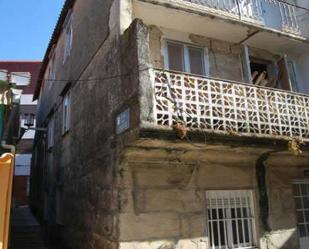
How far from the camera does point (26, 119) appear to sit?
1400cm

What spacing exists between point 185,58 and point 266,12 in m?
3.36

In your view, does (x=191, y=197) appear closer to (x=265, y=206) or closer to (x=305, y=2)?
(x=265, y=206)

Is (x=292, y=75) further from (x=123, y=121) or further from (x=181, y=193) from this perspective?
(x=123, y=121)

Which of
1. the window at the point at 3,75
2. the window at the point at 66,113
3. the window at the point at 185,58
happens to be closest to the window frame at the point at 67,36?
the window at the point at 66,113

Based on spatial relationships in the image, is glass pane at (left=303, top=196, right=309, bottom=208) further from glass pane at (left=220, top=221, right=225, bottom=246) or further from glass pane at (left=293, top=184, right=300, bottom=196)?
glass pane at (left=220, top=221, right=225, bottom=246)

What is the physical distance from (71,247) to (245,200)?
5246 millimetres

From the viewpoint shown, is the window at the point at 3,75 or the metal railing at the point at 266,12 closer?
the window at the point at 3,75

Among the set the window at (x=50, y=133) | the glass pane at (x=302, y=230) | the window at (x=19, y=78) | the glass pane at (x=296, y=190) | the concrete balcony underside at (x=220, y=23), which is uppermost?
the concrete balcony underside at (x=220, y=23)

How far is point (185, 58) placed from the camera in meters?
9.21

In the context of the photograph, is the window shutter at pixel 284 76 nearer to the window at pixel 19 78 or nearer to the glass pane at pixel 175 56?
the glass pane at pixel 175 56

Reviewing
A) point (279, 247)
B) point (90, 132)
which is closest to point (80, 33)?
point (90, 132)

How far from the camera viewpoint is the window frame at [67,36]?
1303 centimetres

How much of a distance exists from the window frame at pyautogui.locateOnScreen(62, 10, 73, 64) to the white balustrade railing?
7.04m

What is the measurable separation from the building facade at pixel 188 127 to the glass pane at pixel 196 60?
32 mm
